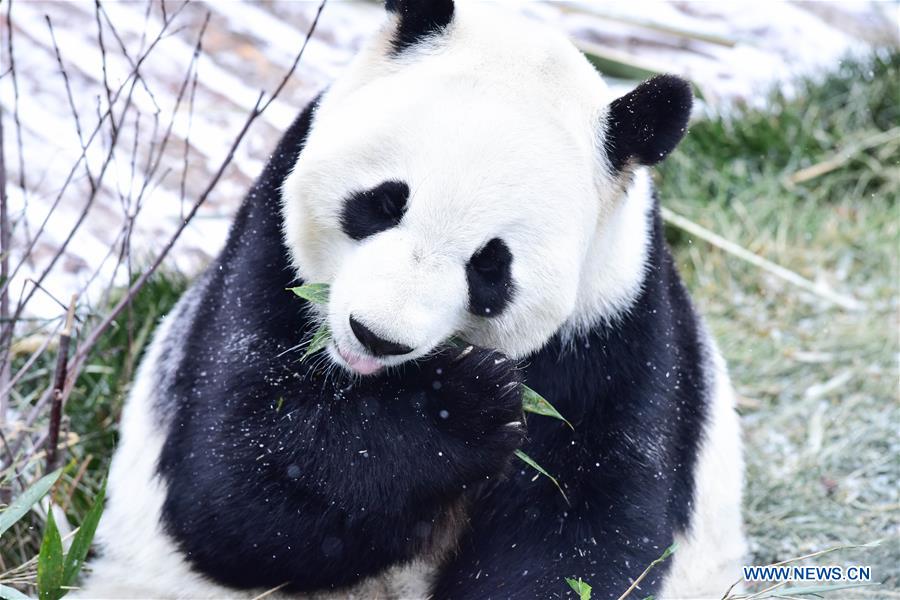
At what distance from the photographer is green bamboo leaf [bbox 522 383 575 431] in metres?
3.02

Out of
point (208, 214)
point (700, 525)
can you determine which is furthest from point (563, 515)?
point (208, 214)

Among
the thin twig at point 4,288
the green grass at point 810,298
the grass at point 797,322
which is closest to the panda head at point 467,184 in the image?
the thin twig at point 4,288

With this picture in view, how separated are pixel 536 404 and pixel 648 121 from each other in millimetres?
791

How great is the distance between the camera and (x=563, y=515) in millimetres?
3170

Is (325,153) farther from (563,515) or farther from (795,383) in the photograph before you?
(795,383)

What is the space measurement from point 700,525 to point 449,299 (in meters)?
1.54

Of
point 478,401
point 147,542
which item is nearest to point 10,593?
point 147,542

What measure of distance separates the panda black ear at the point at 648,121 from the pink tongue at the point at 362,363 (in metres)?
0.78

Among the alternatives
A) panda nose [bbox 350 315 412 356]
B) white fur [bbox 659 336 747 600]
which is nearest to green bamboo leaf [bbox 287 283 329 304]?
panda nose [bbox 350 315 412 356]

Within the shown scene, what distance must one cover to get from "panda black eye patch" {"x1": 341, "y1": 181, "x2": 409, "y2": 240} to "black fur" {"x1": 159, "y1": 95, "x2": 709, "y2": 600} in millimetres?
406

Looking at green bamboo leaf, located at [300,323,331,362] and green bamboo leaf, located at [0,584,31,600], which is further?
green bamboo leaf, located at [300,323,331,362]

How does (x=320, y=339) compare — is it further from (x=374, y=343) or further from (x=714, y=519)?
(x=714, y=519)

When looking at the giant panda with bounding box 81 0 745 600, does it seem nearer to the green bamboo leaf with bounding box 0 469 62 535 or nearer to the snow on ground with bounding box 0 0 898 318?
the green bamboo leaf with bounding box 0 469 62 535

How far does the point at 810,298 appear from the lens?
573cm
